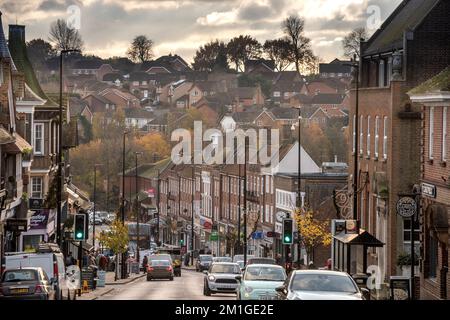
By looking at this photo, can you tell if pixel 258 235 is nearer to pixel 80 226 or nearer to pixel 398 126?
pixel 398 126

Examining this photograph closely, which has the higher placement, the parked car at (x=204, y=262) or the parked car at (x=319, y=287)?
the parked car at (x=319, y=287)

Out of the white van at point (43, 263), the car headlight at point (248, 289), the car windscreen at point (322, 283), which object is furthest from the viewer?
the white van at point (43, 263)

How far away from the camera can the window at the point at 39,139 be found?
74.9 metres

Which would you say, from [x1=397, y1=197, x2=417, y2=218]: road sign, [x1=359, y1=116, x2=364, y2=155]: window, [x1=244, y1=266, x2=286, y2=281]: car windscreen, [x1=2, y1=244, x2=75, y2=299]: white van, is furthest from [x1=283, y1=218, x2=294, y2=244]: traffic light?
[x1=2, y1=244, x2=75, y2=299]: white van

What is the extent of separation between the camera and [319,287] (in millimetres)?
31469

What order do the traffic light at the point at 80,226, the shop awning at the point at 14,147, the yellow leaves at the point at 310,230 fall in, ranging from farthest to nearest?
the yellow leaves at the point at 310,230, the shop awning at the point at 14,147, the traffic light at the point at 80,226

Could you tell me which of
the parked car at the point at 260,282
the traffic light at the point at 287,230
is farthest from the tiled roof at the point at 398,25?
the parked car at the point at 260,282

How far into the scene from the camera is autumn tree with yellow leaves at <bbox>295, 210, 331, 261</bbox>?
276ft

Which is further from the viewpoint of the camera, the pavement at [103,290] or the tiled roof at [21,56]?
the tiled roof at [21,56]

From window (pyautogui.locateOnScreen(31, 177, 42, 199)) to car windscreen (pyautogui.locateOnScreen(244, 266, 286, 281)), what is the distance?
3222 cm

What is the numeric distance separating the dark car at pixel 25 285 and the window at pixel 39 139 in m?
35.6

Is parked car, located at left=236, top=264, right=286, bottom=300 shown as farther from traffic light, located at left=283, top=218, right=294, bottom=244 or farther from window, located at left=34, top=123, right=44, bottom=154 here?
window, located at left=34, top=123, right=44, bottom=154

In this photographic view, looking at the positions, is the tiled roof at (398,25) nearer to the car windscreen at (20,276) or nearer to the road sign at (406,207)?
the road sign at (406,207)
